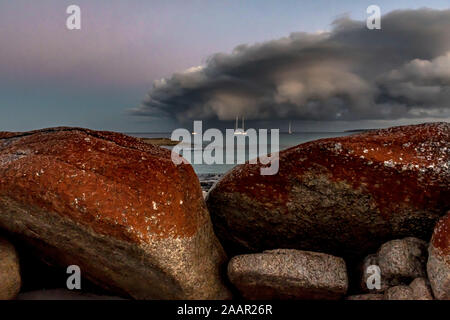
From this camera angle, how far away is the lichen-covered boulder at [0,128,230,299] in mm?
3918

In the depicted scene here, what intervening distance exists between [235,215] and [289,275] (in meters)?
1.42

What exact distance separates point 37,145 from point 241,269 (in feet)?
10.5

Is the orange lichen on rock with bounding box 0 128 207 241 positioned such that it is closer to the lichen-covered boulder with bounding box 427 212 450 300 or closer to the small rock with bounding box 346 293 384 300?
the small rock with bounding box 346 293 384 300

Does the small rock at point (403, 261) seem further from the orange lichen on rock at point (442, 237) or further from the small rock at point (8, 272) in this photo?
the small rock at point (8, 272)

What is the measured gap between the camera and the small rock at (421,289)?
4039 millimetres

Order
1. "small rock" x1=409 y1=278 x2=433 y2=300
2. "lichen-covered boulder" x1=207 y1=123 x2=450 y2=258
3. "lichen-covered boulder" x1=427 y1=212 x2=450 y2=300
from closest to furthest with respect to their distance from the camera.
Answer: "lichen-covered boulder" x1=427 y1=212 x2=450 y2=300
"small rock" x1=409 y1=278 x2=433 y2=300
"lichen-covered boulder" x1=207 y1=123 x2=450 y2=258

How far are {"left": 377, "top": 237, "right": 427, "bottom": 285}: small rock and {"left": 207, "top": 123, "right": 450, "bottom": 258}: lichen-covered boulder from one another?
0.42 m

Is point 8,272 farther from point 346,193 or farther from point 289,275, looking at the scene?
point 346,193

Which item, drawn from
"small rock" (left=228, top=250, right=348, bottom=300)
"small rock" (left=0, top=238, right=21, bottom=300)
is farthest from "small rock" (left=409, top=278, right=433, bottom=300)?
"small rock" (left=0, top=238, right=21, bottom=300)

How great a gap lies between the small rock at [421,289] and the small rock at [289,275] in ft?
2.61

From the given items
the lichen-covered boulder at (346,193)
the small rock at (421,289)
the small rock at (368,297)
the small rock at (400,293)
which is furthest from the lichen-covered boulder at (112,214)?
the small rock at (421,289)

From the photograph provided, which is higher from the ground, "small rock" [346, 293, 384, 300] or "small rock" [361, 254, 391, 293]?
"small rock" [361, 254, 391, 293]

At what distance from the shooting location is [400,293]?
4156 mm

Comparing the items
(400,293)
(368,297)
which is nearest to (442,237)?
(400,293)
